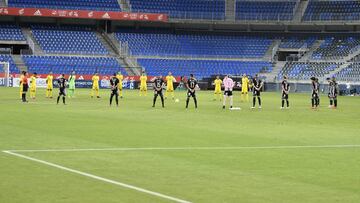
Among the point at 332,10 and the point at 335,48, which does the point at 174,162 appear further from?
the point at 332,10

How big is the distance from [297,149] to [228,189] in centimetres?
725

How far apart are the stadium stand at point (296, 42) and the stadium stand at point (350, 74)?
937cm

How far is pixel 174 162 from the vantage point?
50.4ft

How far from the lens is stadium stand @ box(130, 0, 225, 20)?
87750 millimetres

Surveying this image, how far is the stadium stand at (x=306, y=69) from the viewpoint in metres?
81.0

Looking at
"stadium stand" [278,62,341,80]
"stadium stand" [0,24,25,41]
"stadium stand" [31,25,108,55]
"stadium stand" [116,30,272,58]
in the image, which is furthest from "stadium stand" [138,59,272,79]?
"stadium stand" [0,24,25,41]

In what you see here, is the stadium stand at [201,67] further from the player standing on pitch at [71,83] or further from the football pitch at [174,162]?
the football pitch at [174,162]

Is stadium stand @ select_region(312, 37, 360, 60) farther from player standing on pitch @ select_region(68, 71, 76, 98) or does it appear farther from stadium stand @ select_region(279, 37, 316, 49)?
player standing on pitch @ select_region(68, 71, 76, 98)

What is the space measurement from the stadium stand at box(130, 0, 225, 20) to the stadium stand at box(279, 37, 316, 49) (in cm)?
842

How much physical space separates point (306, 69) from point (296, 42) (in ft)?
22.5

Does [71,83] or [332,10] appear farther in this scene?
[332,10]

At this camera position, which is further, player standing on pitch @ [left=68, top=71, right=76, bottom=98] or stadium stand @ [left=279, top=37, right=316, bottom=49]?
stadium stand @ [left=279, top=37, right=316, bottom=49]

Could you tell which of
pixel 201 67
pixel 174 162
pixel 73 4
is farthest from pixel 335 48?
pixel 174 162

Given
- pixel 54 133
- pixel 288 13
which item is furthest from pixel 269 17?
pixel 54 133
